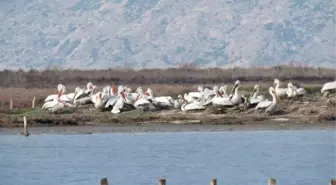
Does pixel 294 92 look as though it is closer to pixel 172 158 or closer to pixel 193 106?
pixel 193 106

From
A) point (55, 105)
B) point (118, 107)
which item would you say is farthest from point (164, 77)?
point (55, 105)

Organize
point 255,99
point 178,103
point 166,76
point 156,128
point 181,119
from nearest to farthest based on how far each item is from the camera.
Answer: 1. point 156,128
2. point 181,119
3. point 255,99
4. point 178,103
5. point 166,76

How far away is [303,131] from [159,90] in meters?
A: 13.9

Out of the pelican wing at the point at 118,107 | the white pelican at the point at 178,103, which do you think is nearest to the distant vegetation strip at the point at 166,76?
the white pelican at the point at 178,103

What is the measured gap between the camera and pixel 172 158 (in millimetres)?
29594

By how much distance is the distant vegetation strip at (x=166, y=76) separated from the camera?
59.3 m

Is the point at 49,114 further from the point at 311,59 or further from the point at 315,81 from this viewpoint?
the point at 311,59

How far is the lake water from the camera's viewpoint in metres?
25.8

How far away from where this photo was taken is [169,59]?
17562 cm

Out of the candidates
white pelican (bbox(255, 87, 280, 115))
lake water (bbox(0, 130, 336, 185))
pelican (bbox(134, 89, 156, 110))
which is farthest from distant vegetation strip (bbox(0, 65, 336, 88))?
lake water (bbox(0, 130, 336, 185))

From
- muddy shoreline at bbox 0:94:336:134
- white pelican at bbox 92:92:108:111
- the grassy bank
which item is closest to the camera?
muddy shoreline at bbox 0:94:336:134

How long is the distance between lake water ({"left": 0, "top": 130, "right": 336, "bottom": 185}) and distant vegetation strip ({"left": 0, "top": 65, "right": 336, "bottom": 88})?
931 inches

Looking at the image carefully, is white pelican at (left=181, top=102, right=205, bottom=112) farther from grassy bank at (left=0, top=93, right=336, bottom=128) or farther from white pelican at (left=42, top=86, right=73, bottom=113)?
white pelican at (left=42, top=86, right=73, bottom=113)

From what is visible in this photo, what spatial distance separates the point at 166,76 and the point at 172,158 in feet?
113
